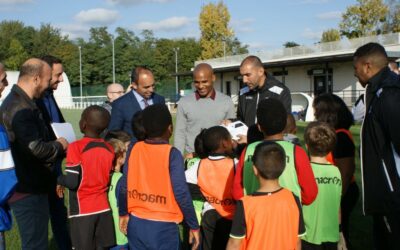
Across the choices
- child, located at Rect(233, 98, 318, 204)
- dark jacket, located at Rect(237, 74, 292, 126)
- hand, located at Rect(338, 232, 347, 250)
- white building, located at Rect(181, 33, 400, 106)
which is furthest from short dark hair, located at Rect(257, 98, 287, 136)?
white building, located at Rect(181, 33, 400, 106)

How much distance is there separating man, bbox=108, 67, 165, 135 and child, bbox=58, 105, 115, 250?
46.7 inches

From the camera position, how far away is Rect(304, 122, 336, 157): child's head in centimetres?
400

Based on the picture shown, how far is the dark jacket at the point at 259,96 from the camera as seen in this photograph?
16.0 feet

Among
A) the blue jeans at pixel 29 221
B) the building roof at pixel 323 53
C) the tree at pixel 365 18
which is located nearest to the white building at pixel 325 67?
the building roof at pixel 323 53

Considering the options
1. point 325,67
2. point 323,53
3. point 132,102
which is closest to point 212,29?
point 323,53

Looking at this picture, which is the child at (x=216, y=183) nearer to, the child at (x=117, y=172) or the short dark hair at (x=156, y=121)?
the short dark hair at (x=156, y=121)

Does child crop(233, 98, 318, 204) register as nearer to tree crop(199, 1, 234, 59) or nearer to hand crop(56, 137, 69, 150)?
hand crop(56, 137, 69, 150)

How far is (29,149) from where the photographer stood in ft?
12.7

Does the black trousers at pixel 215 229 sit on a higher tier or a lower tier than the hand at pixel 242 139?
lower

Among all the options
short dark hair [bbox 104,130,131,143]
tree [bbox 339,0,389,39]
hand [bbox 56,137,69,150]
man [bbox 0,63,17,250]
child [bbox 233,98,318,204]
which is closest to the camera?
man [bbox 0,63,17,250]

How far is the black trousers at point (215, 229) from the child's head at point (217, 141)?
0.61 metres

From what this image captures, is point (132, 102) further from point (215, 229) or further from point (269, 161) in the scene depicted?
point (269, 161)

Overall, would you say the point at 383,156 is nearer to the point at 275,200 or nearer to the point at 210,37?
the point at 275,200

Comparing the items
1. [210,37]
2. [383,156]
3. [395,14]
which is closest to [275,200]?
[383,156]
